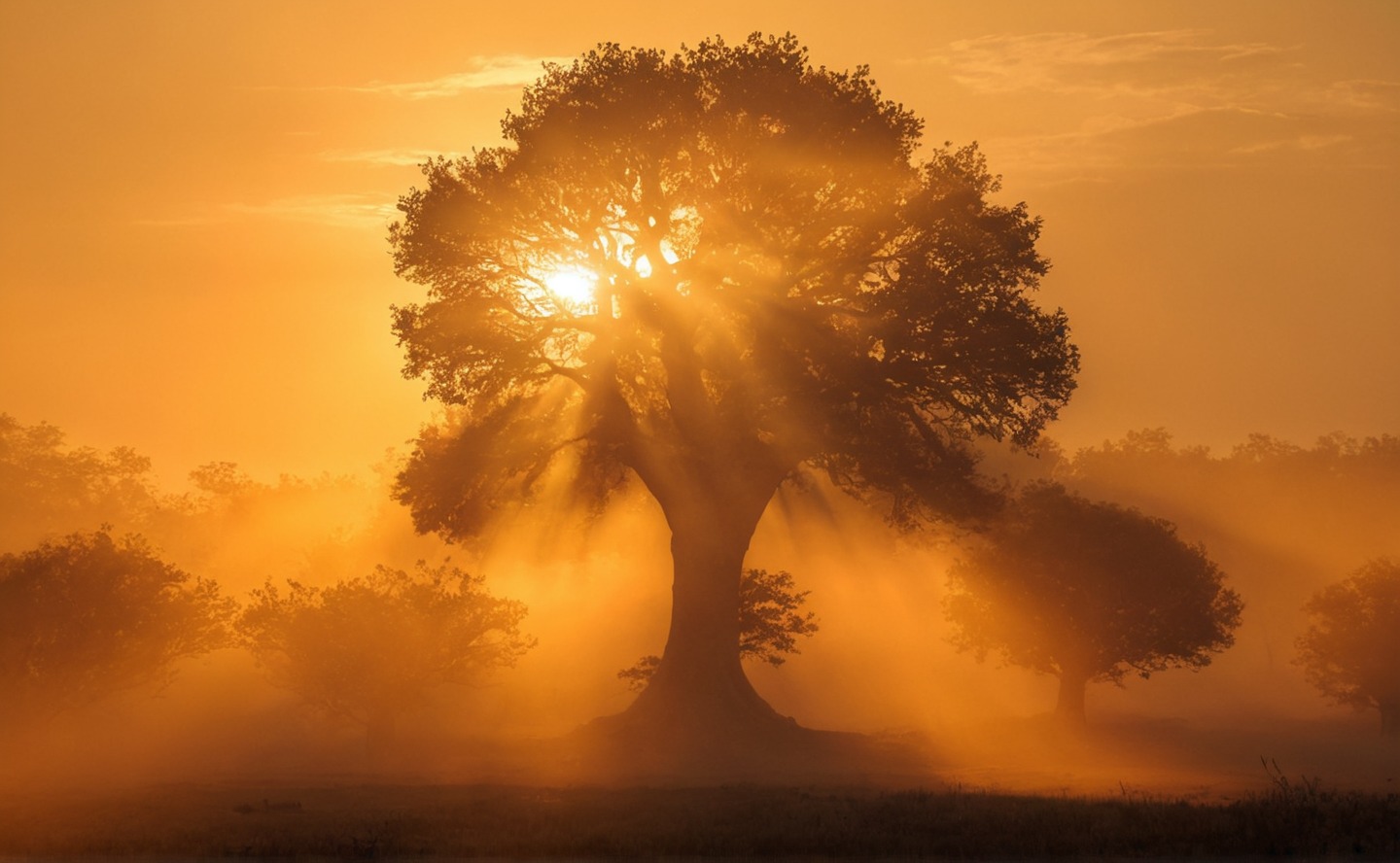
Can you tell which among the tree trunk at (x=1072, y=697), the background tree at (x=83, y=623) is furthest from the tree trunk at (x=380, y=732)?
the tree trunk at (x=1072, y=697)

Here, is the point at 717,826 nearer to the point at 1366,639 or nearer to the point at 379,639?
the point at 379,639

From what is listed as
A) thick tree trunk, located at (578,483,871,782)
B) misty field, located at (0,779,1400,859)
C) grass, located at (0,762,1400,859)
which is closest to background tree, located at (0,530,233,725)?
thick tree trunk, located at (578,483,871,782)

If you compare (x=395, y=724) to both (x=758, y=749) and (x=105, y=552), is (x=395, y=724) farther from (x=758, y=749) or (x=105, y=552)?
(x=758, y=749)

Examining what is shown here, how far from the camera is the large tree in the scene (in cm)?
4278

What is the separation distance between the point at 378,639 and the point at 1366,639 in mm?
45466

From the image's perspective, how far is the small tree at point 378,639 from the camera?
179 ft

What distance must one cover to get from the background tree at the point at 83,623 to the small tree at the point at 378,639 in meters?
3.73

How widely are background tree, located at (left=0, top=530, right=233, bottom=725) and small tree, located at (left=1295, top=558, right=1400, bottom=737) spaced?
51487mm

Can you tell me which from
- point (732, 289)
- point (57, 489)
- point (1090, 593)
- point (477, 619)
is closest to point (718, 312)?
point (732, 289)

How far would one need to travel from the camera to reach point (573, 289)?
4562 cm

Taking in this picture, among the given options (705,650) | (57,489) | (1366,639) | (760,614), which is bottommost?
(705,650)

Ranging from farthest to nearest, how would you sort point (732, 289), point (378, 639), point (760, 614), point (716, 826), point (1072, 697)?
point (1072, 697), point (378, 639), point (760, 614), point (732, 289), point (716, 826)

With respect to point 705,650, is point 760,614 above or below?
above

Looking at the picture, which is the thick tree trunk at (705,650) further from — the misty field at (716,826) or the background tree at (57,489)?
the background tree at (57,489)
